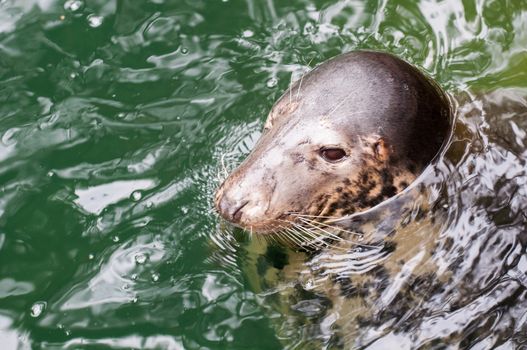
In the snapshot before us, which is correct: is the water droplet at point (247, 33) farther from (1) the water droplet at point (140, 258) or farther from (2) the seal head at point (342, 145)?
(1) the water droplet at point (140, 258)

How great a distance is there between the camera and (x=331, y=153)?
4988 millimetres

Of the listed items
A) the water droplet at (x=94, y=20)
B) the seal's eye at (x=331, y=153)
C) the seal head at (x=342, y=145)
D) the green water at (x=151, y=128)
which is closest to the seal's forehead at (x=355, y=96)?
the seal head at (x=342, y=145)

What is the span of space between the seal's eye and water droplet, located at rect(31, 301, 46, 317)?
1.82 metres

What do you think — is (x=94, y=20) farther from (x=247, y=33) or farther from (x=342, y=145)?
(x=342, y=145)

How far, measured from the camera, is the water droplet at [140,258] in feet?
17.7

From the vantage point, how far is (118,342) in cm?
509

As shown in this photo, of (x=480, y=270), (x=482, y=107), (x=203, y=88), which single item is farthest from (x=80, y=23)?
(x=480, y=270)

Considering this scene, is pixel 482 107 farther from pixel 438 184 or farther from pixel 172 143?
pixel 172 143

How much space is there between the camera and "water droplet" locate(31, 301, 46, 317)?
5.25 metres

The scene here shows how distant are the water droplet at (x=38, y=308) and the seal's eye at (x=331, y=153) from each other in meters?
1.82

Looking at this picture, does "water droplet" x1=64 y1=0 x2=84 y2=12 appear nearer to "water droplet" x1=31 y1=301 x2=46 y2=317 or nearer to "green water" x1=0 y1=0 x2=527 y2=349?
"green water" x1=0 y1=0 x2=527 y2=349

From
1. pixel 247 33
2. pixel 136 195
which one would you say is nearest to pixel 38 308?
pixel 136 195

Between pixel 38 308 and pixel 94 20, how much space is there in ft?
8.01

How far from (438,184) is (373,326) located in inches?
35.2
